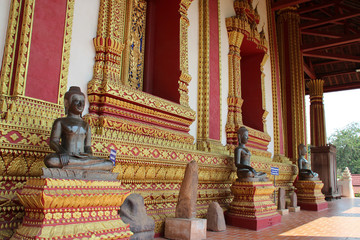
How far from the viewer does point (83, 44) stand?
161 inches

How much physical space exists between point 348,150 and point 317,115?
26.5 metres

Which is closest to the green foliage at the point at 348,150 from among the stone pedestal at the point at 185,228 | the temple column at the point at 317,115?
the temple column at the point at 317,115

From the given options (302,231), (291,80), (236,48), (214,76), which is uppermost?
(291,80)

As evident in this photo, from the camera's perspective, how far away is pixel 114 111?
4188 mm

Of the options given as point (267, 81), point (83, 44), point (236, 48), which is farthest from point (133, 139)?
point (267, 81)

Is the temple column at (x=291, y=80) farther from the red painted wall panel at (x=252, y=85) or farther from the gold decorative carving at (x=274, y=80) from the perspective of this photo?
the red painted wall panel at (x=252, y=85)

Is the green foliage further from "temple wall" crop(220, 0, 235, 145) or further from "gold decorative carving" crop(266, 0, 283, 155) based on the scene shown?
"temple wall" crop(220, 0, 235, 145)

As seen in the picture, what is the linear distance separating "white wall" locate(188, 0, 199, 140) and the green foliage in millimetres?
36970

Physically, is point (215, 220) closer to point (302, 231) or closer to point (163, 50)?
point (302, 231)

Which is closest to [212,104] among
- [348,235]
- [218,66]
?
[218,66]

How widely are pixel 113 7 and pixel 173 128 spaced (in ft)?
6.67

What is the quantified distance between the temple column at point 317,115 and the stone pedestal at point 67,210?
51.8 feet

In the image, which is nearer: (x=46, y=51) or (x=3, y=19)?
(x=3, y=19)

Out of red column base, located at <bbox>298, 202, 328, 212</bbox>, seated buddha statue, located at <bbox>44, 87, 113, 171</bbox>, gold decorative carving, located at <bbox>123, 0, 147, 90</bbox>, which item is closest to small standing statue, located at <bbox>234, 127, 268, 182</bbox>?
gold decorative carving, located at <bbox>123, 0, 147, 90</bbox>
